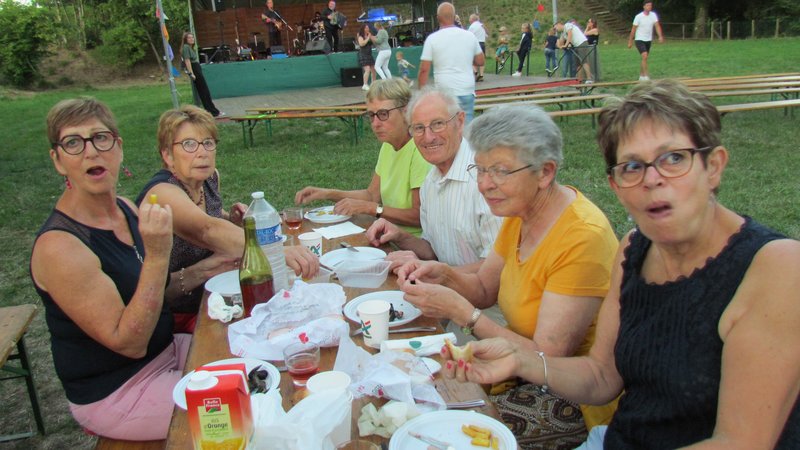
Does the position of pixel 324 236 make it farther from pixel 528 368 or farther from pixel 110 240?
pixel 528 368

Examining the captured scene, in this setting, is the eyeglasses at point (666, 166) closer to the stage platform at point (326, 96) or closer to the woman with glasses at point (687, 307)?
the woman with glasses at point (687, 307)

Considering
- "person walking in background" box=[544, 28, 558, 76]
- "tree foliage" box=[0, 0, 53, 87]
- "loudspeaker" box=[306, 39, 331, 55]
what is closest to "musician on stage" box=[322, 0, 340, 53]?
"loudspeaker" box=[306, 39, 331, 55]

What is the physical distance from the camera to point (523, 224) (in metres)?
2.09

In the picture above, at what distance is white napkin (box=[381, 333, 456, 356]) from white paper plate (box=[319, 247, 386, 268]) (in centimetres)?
79

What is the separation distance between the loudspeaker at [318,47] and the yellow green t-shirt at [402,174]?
1312 cm

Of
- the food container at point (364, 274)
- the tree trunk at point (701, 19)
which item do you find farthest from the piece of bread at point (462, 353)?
the tree trunk at point (701, 19)

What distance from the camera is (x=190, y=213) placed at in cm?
241

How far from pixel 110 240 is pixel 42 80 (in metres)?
34.0

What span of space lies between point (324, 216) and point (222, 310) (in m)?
1.36

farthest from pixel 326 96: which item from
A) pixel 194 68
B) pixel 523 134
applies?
pixel 523 134

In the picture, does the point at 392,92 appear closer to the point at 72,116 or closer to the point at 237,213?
the point at 237,213

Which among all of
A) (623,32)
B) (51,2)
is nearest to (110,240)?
(623,32)

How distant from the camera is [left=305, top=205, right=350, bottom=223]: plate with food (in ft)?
10.2

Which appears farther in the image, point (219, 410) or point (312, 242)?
point (312, 242)
